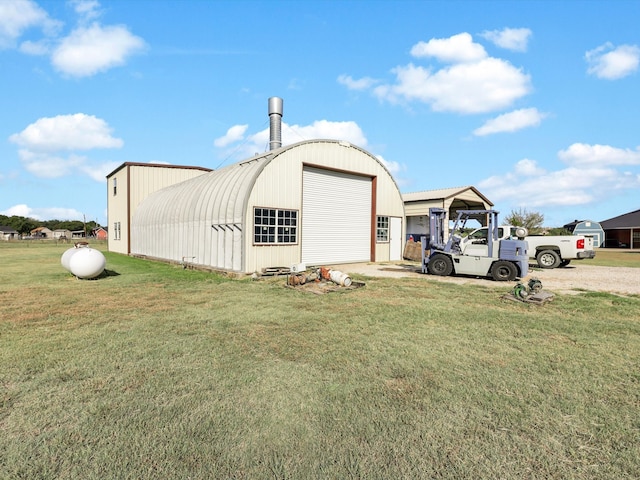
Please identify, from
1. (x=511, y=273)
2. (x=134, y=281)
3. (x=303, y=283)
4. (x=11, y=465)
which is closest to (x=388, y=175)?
(x=511, y=273)

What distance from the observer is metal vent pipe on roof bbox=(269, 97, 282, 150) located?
23250 millimetres

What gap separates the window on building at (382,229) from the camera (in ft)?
69.7

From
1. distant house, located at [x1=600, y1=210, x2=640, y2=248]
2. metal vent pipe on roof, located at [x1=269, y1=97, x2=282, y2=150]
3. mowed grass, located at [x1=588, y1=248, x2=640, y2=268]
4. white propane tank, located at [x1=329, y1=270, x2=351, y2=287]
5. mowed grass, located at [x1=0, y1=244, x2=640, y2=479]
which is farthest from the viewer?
distant house, located at [x1=600, y1=210, x2=640, y2=248]

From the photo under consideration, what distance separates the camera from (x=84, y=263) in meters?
12.7

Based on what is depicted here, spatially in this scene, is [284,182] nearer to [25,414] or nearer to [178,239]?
[178,239]

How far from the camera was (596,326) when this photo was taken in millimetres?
6879

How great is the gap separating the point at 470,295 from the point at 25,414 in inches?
392

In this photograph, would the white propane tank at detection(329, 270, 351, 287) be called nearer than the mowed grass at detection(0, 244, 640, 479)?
No

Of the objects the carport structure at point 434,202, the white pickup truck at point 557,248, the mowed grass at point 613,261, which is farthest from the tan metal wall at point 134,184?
the mowed grass at point 613,261

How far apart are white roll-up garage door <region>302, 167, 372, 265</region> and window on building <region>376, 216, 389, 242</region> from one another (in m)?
0.75

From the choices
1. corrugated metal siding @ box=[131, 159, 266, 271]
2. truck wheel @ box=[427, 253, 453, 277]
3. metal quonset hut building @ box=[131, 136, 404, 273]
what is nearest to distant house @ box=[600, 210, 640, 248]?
metal quonset hut building @ box=[131, 136, 404, 273]

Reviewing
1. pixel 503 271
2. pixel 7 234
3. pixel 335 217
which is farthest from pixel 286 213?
pixel 7 234

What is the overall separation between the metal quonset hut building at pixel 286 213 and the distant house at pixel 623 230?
3882cm

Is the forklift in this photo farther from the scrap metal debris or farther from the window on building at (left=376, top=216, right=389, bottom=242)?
the window on building at (left=376, top=216, right=389, bottom=242)
